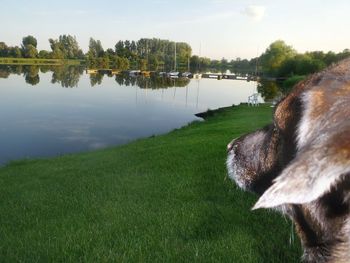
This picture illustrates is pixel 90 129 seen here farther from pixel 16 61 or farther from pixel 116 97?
pixel 16 61

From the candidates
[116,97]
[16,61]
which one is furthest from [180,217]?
[16,61]

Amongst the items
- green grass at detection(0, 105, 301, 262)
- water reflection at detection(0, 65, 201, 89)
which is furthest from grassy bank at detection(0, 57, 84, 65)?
green grass at detection(0, 105, 301, 262)

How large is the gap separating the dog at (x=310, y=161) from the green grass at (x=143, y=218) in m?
3.45

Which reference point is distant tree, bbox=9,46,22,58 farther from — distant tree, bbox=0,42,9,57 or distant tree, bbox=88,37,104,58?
distant tree, bbox=88,37,104,58

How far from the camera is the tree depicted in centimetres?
10375

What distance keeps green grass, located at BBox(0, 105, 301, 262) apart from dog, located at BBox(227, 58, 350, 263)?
3.45 metres

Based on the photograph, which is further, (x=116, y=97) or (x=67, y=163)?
(x=116, y=97)

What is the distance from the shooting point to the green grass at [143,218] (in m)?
6.21

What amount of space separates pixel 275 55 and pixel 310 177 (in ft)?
370

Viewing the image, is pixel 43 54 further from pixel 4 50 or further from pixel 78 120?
pixel 78 120

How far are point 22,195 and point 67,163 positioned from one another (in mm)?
5073

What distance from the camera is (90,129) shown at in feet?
102

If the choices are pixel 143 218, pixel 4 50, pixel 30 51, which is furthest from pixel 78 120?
pixel 4 50

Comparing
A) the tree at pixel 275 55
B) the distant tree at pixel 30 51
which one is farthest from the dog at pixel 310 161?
the distant tree at pixel 30 51
